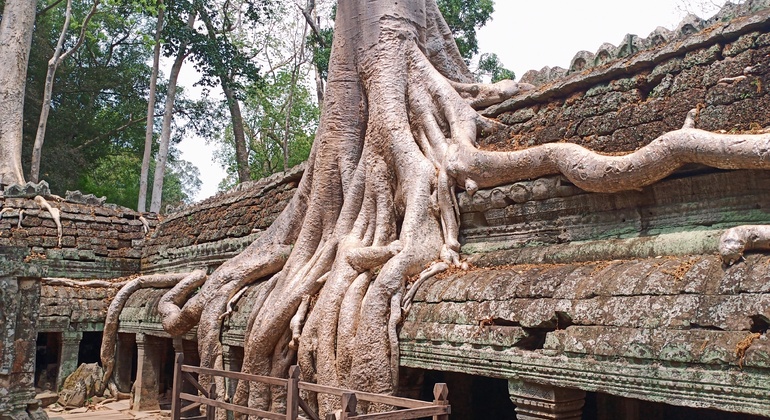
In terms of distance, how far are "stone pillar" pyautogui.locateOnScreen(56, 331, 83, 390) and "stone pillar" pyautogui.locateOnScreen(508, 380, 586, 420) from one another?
8.63 metres

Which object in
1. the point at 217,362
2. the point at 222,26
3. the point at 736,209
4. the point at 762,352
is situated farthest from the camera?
the point at 222,26

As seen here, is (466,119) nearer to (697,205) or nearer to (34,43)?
(697,205)

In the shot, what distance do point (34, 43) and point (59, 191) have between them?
457cm

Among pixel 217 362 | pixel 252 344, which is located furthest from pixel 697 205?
pixel 217 362

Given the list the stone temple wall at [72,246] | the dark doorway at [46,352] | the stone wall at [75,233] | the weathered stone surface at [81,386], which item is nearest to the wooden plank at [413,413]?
the stone temple wall at [72,246]

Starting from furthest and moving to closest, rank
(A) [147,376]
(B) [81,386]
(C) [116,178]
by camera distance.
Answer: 1. (C) [116,178]
2. (B) [81,386]
3. (A) [147,376]

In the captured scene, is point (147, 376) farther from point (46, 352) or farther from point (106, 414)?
point (46, 352)

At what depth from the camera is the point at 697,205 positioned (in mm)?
4152

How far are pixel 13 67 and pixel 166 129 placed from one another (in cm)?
427

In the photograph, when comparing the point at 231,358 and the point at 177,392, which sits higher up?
the point at 231,358

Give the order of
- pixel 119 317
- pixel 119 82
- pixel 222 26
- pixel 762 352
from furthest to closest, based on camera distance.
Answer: pixel 119 82 < pixel 222 26 < pixel 119 317 < pixel 762 352

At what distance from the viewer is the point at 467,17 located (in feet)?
56.7

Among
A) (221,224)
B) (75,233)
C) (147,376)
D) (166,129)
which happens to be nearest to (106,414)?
(147,376)

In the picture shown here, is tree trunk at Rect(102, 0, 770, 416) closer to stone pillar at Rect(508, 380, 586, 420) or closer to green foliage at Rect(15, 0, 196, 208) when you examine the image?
stone pillar at Rect(508, 380, 586, 420)
